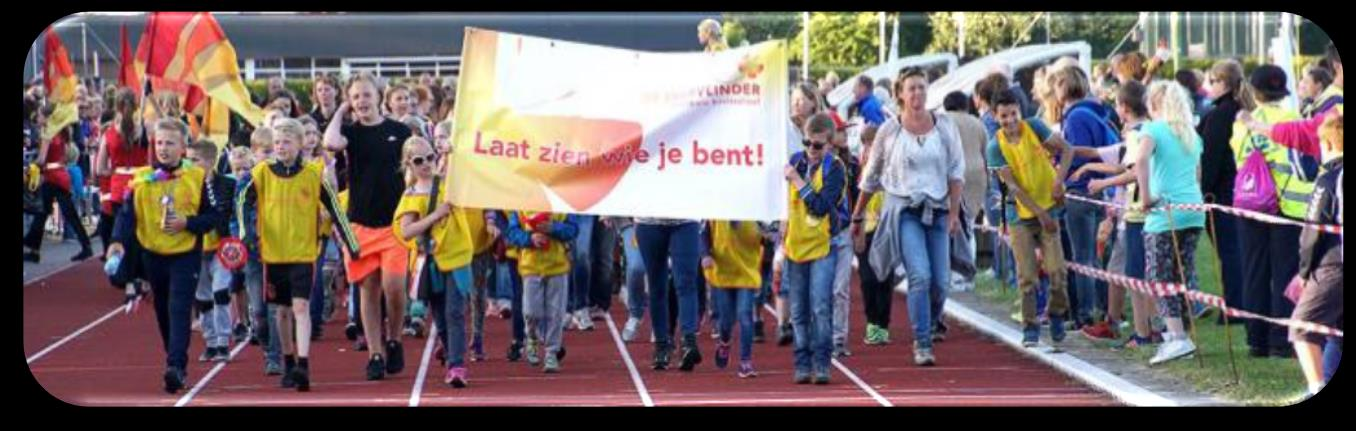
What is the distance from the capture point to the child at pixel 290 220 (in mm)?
14297

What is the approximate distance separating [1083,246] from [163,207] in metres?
5.54

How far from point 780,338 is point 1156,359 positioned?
3.07 meters

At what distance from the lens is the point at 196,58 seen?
683 inches

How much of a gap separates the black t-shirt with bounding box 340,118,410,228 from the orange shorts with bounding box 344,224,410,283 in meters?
0.05

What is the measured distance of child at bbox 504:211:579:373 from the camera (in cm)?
1528

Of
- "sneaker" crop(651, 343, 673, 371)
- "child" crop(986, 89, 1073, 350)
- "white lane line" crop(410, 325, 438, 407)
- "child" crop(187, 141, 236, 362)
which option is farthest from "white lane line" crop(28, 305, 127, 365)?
"child" crop(986, 89, 1073, 350)

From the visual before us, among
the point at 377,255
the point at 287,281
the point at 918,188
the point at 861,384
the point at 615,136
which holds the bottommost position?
the point at 861,384

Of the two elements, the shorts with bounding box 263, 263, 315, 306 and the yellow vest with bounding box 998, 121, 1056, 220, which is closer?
Result: the shorts with bounding box 263, 263, 315, 306

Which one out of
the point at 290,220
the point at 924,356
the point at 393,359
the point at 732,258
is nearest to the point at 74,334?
the point at 393,359

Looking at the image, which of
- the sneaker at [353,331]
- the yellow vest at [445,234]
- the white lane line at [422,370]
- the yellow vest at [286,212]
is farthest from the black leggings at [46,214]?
the yellow vest at [286,212]

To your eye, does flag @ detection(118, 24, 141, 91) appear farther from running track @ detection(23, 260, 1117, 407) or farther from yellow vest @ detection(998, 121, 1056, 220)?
yellow vest @ detection(998, 121, 1056, 220)

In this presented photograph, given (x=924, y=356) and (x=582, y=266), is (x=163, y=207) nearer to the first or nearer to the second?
(x=582, y=266)

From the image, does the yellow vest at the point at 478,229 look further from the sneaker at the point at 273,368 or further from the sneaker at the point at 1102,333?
the sneaker at the point at 1102,333

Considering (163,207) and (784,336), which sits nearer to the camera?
(163,207)
